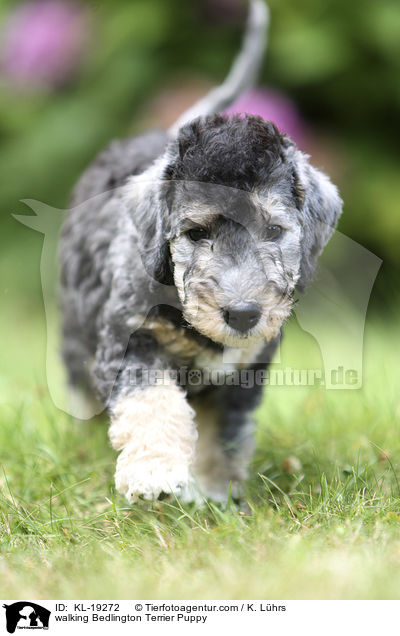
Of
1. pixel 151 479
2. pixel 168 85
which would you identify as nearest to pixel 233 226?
pixel 151 479

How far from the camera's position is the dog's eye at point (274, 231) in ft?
11.2

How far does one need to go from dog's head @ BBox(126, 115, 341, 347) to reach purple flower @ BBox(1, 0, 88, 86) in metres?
5.19

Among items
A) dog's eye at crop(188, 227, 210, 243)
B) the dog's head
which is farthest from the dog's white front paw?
dog's eye at crop(188, 227, 210, 243)

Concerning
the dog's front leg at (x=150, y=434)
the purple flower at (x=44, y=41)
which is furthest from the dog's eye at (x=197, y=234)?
the purple flower at (x=44, y=41)

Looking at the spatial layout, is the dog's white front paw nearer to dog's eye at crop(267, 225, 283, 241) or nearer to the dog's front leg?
the dog's front leg

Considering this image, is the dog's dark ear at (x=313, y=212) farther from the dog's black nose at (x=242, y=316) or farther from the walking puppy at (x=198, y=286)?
the dog's black nose at (x=242, y=316)

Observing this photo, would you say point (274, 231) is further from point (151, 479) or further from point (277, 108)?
point (277, 108)

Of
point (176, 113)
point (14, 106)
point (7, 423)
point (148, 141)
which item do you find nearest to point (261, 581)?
point (7, 423)

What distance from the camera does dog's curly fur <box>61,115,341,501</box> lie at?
10.8ft

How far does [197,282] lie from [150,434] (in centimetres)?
71

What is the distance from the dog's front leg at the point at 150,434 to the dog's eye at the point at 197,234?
640 mm

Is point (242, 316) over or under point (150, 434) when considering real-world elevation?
over

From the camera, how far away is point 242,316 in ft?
10.4
